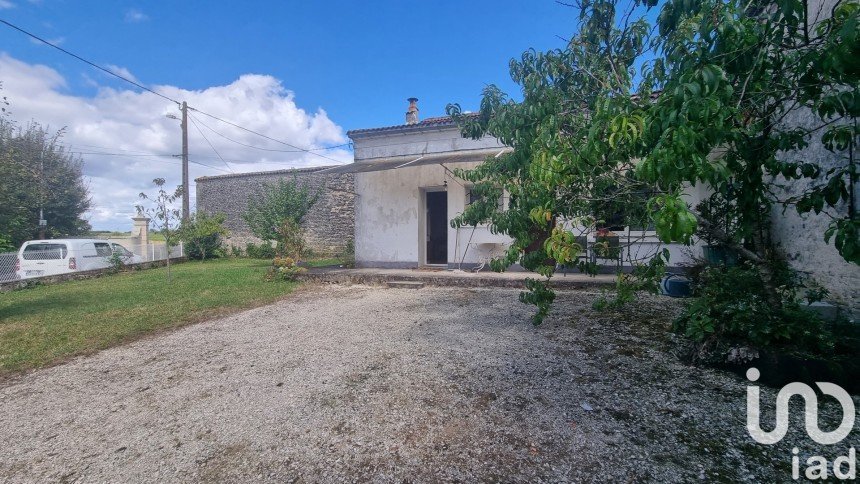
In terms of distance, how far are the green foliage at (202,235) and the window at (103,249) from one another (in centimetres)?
346

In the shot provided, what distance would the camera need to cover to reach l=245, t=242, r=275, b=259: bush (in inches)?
656

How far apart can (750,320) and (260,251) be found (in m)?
17.9

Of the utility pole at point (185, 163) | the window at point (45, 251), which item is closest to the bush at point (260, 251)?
the utility pole at point (185, 163)

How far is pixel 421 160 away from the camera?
946cm

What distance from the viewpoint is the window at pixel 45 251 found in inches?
398

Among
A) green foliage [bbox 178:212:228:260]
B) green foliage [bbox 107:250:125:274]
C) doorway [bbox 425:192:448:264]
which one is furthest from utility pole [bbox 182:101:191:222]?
doorway [bbox 425:192:448:264]

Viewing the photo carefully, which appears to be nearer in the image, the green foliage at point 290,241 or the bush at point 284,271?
the bush at point 284,271

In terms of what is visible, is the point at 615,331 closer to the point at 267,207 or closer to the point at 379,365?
the point at 379,365

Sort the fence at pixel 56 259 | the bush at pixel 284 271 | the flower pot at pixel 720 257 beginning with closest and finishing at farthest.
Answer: the flower pot at pixel 720 257 → the fence at pixel 56 259 → the bush at pixel 284 271

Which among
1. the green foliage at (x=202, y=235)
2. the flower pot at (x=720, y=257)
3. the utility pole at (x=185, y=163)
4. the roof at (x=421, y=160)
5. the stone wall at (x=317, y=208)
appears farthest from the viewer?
the stone wall at (x=317, y=208)

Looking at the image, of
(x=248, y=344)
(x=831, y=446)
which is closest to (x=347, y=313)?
(x=248, y=344)

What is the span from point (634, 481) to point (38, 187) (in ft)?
75.0

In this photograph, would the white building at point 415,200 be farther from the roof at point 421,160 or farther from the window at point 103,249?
the window at point 103,249

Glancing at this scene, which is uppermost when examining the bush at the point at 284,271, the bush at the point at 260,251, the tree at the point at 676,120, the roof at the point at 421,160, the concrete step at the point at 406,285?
the roof at the point at 421,160
